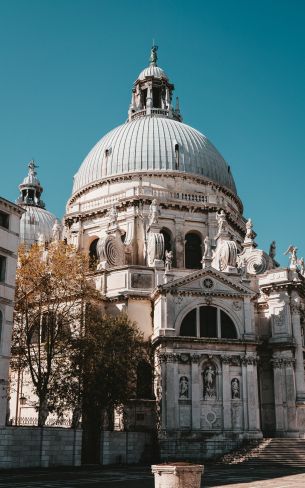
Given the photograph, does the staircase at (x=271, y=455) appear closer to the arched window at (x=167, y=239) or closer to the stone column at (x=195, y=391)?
the stone column at (x=195, y=391)

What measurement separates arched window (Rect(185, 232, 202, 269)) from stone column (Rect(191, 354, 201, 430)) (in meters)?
13.8

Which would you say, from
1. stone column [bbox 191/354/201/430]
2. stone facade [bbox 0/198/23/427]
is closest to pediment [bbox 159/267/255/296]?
stone column [bbox 191/354/201/430]

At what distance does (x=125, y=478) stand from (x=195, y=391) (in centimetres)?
1433

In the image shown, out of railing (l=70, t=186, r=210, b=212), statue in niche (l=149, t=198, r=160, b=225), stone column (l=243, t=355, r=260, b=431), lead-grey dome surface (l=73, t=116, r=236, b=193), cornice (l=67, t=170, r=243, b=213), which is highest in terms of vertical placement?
lead-grey dome surface (l=73, t=116, r=236, b=193)

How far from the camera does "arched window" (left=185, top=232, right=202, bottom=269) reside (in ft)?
182

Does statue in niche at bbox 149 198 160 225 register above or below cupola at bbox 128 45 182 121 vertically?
below

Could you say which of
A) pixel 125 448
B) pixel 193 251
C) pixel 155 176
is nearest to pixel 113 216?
pixel 155 176

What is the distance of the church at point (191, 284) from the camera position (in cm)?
4238

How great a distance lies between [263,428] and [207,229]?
1797cm

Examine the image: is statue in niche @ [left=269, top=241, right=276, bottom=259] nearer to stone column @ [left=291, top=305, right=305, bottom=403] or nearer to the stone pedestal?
stone column @ [left=291, top=305, right=305, bottom=403]

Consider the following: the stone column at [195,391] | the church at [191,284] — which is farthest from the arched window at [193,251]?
the stone column at [195,391]

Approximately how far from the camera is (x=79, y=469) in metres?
33.7

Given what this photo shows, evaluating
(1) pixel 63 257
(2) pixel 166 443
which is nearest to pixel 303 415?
(2) pixel 166 443

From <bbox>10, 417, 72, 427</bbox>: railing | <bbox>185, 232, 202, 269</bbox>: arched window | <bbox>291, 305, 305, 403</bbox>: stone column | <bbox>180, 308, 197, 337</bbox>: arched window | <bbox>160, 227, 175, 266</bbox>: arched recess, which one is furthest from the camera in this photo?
<bbox>185, 232, 202, 269</bbox>: arched window
